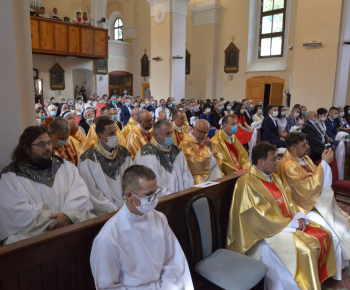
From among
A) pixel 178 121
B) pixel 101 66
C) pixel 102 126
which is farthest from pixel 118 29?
pixel 102 126

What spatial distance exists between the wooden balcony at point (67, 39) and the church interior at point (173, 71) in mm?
49

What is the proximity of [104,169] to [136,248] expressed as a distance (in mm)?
1383

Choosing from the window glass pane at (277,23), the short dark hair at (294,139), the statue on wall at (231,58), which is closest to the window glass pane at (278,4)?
the window glass pane at (277,23)

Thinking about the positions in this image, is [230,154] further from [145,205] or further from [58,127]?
[145,205]

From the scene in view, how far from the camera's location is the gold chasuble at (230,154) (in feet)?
15.6

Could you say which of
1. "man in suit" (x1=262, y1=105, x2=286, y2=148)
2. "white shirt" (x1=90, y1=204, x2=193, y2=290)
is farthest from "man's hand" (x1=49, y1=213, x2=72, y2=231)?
"man in suit" (x1=262, y1=105, x2=286, y2=148)

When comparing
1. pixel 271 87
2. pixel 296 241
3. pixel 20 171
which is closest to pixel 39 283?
pixel 20 171

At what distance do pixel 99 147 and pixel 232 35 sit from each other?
15.4 m

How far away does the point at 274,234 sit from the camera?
2936 millimetres

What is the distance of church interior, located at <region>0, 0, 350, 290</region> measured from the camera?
2.19 m

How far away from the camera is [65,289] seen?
2078 mm

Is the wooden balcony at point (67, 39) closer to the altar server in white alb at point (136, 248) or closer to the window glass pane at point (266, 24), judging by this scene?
the window glass pane at point (266, 24)

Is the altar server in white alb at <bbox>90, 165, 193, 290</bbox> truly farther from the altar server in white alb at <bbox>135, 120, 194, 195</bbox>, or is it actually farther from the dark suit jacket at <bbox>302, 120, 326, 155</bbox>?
the dark suit jacket at <bbox>302, 120, 326, 155</bbox>

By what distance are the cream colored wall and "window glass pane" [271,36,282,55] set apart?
18.7 ft
